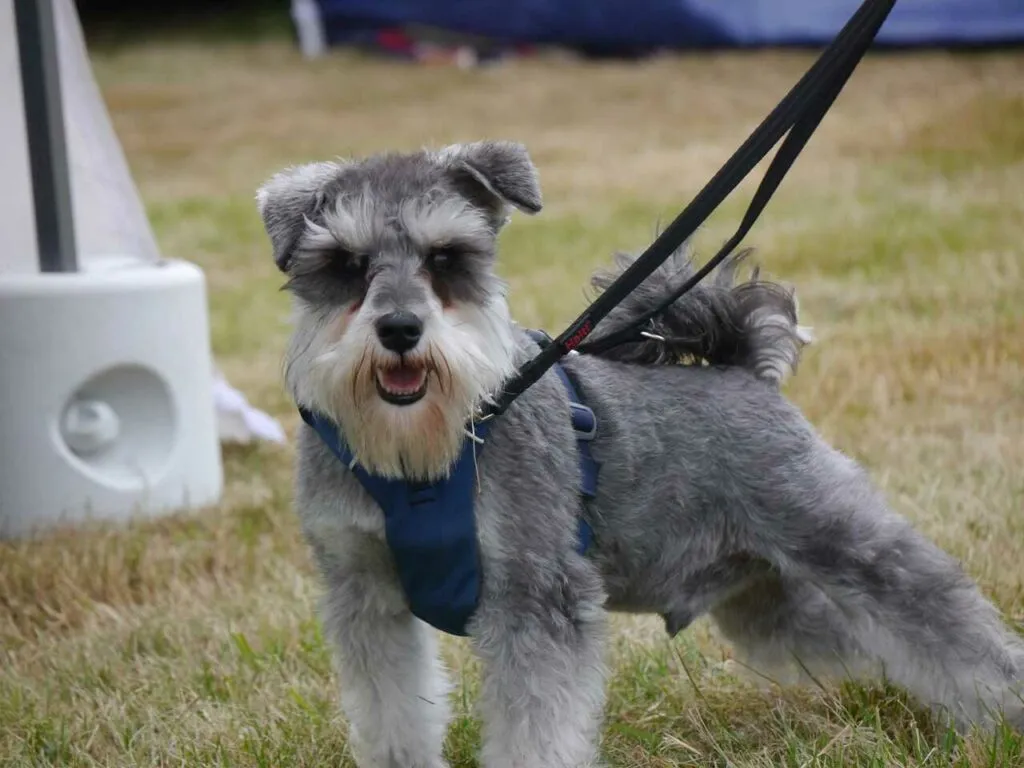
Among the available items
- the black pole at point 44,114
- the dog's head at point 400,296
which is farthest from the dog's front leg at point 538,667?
the black pole at point 44,114

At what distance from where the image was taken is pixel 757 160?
382 centimetres

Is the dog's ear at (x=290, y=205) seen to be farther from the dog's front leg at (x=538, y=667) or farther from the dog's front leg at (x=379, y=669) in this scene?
the dog's front leg at (x=538, y=667)

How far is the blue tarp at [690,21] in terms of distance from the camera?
21.9 m

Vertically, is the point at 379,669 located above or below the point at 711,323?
below

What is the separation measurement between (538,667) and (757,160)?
1.47m

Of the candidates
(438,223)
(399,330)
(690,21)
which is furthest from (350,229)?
(690,21)

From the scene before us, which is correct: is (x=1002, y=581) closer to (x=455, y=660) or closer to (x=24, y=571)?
(x=455, y=660)

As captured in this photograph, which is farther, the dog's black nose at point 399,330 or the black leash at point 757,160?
the black leash at point 757,160

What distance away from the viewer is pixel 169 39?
3325 centimetres

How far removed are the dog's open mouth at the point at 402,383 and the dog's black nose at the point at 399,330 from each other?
59mm

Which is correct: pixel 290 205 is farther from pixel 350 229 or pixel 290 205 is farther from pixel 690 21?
pixel 690 21

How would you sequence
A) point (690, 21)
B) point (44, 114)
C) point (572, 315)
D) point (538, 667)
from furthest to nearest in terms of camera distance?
1. point (690, 21)
2. point (572, 315)
3. point (44, 114)
4. point (538, 667)

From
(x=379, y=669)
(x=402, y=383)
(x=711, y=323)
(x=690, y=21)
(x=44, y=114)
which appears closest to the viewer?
(x=402, y=383)

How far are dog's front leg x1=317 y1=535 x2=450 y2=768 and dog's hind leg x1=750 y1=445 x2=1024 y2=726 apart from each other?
1.05m
